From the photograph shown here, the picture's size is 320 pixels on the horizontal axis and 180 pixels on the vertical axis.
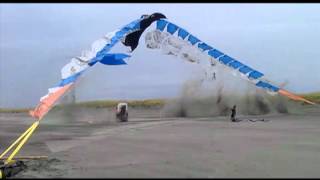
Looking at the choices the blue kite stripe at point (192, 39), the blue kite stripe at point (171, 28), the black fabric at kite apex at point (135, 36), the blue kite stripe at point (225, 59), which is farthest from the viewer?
A: the blue kite stripe at point (192, 39)

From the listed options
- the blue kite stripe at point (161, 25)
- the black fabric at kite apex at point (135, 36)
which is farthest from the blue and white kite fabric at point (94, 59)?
the blue kite stripe at point (161, 25)

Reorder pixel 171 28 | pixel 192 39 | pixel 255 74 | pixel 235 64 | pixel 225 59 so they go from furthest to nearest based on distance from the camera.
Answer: pixel 192 39, pixel 171 28, pixel 225 59, pixel 235 64, pixel 255 74

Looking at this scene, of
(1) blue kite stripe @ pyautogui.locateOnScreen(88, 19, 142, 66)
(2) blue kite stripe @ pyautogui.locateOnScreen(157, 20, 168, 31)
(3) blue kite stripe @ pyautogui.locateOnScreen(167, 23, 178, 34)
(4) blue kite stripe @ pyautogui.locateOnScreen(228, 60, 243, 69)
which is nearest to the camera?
(1) blue kite stripe @ pyautogui.locateOnScreen(88, 19, 142, 66)

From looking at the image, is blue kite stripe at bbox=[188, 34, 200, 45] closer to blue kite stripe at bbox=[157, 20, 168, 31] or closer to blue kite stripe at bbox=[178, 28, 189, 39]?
blue kite stripe at bbox=[178, 28, 189, 39]

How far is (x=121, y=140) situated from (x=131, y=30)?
9200 mm

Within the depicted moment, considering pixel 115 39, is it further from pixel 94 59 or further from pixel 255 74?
pixel 255 74

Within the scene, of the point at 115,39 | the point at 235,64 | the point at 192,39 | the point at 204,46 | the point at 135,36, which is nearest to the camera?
the point at 115,39

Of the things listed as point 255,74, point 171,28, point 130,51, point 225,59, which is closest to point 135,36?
point 130,51

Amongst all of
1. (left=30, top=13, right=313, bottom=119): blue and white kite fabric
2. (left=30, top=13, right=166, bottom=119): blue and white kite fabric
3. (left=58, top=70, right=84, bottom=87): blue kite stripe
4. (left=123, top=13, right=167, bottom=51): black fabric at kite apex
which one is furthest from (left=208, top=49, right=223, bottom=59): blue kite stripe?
(left=58, top=70, right=84, bottom=87): blue kite stripe

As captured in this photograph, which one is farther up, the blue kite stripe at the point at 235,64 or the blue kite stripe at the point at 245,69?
the blue kite stripe at the point at 235,64

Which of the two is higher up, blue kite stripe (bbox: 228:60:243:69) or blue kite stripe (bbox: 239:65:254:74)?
blue kite stripe (bbox: 228:60:243:69)

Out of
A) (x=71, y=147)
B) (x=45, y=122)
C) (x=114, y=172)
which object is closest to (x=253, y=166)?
(x=114, y=172)

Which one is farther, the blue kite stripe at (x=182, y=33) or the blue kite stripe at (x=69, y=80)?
the blue kite stripe at (x=182, y=33)

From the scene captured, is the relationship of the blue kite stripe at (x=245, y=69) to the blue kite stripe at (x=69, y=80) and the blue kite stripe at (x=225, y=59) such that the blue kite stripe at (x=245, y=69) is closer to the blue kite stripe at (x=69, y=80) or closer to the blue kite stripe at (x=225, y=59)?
the blue kite stripe at (x=225, y=59)
